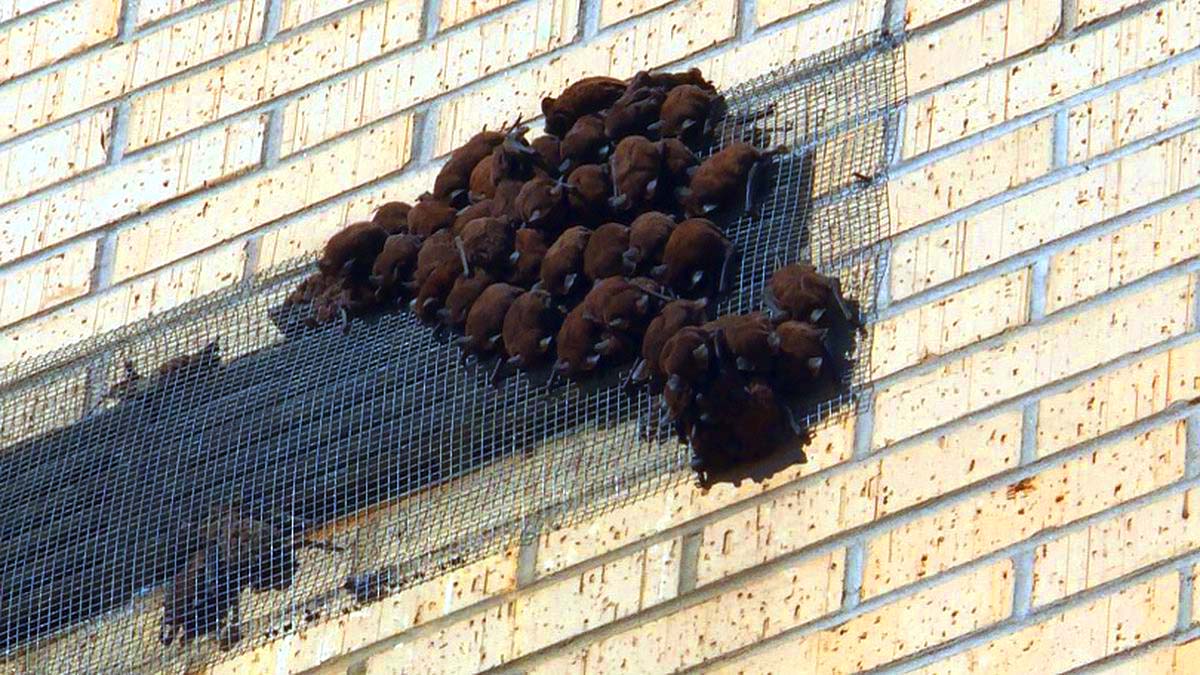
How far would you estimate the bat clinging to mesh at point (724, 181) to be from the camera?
164 inches

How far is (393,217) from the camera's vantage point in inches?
174

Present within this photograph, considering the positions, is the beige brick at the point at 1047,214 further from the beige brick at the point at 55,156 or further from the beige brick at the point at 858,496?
the beige brick at the point at 55,156

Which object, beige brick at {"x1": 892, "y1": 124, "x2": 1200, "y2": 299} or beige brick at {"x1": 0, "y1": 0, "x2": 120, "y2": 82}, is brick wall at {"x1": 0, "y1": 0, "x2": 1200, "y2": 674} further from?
beige brick at {"x1": 0, "y1": 0, "x2": 120, "y2": 82}

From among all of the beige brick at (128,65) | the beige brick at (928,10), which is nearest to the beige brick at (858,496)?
the beige brick at (928,10)

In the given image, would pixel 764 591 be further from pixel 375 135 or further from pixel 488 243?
pixel 375 135

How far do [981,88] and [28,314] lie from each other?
5.66ft

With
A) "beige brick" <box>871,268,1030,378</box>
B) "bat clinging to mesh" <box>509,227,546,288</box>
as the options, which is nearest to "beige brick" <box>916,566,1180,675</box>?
"beige brick" <box>871,268,1030,378</box>

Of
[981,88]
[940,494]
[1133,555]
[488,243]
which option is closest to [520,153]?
[488,243]

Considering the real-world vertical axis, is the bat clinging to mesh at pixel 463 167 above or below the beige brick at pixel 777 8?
below

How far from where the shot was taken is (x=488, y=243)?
4254 mm

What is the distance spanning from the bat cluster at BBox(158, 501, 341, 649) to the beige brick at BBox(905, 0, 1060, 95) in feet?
3.71

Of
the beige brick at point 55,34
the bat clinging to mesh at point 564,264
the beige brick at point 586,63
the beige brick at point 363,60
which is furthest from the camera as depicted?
the beige brick at point 55,34

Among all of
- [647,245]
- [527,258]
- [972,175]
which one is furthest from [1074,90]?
[527,258]

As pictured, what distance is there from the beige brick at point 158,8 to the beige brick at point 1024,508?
1.91 metres
